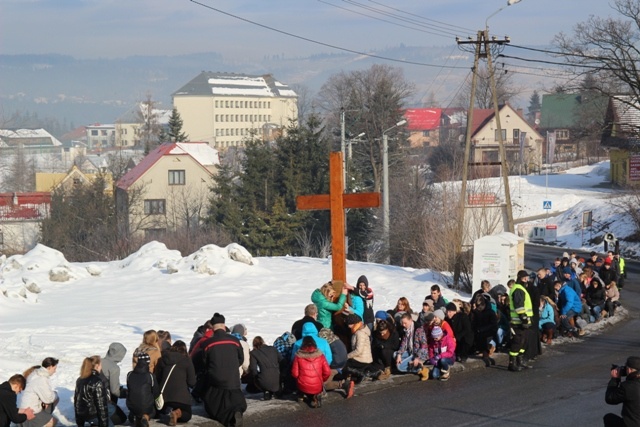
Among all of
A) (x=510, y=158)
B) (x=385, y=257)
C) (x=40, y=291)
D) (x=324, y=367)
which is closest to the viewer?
(x=324, y=367)

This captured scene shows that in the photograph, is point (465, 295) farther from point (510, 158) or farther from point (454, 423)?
point (510, 158)

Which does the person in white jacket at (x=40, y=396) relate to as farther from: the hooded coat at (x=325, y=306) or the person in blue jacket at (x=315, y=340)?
the hooded coat at (x=325, y=306)

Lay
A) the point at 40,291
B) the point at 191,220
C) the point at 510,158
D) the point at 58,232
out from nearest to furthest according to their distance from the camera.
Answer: the point at 40,291 < the point at 58,232 < the point at 191,220 < the point at 510,158

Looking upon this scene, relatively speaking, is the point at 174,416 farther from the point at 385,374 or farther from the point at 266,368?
the point at 385,374

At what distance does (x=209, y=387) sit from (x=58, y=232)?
55492 mm

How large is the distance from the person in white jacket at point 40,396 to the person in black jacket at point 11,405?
A: 0.45ft

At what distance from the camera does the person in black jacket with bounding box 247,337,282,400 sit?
1434 cm

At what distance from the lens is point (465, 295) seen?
103 ft

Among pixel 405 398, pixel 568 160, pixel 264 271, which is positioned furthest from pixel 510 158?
pixel 405 398

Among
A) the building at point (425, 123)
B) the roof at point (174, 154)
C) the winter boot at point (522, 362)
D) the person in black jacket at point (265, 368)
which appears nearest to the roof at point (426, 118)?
the building at point (425, 123)

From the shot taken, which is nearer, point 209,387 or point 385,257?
point 209,387

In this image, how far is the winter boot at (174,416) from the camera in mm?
12898

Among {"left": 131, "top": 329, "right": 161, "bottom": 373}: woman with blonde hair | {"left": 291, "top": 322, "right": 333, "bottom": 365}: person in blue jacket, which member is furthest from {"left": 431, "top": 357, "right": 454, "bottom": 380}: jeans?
{"left": 131, "top": 329, "right": 161, "bottom": 373}: woman with blonde hair

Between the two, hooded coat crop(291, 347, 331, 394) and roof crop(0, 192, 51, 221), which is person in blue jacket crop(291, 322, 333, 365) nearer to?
hooded coat crop(291, 347, 331, 394)
